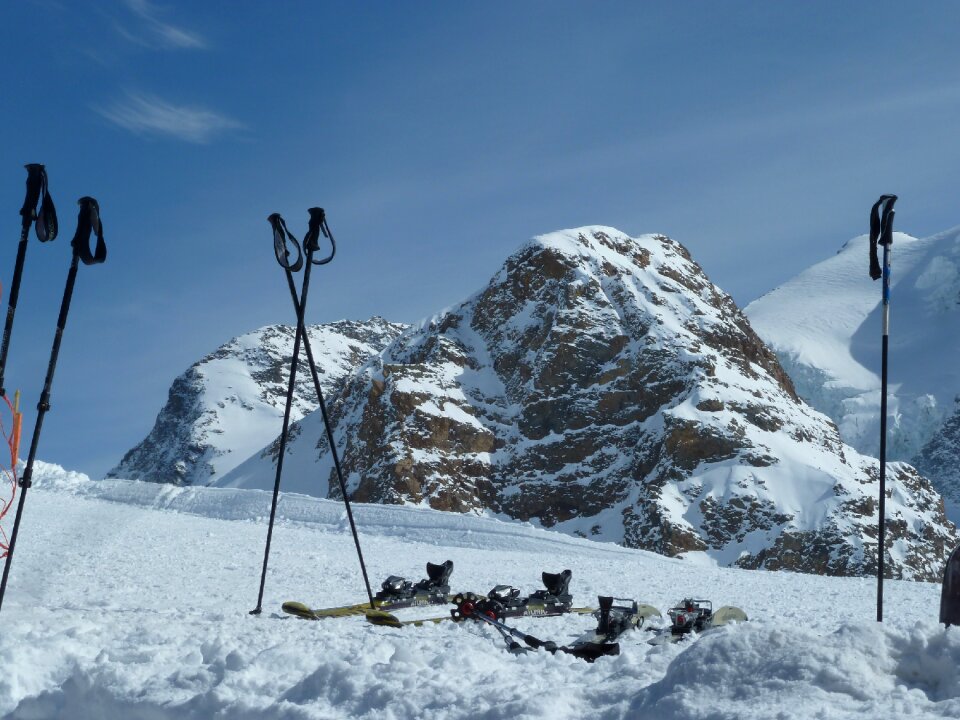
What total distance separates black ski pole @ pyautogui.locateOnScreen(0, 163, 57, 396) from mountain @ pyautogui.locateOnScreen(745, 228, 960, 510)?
128 m

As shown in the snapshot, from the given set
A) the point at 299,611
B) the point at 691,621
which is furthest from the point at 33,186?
the point at 691,621

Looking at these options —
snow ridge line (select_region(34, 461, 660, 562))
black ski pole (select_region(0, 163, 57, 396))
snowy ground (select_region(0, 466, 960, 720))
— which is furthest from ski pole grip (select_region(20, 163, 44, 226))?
snow ridge line (select_region(34, 461, 660, 562))

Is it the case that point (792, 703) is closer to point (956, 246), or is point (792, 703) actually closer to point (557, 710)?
point (557, 710)

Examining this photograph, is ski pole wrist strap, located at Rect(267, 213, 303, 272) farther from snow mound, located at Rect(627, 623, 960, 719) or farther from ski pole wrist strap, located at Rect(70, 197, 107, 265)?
snow mound, located at Rect(627, 623, 960, 719)

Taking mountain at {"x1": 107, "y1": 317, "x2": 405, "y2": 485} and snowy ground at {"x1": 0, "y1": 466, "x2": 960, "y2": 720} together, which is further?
mountain at {"x1": 107, "y1": 317, "x2": 405, "y2": 485}

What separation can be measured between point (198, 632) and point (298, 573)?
7901mm

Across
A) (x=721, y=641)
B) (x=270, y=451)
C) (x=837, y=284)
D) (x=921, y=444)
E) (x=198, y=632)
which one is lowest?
(x=198, y=632)

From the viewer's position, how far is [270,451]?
10831 centimetres

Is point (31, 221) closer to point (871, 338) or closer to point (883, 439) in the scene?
point (883, 439)

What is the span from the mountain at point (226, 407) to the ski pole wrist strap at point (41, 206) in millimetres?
128378

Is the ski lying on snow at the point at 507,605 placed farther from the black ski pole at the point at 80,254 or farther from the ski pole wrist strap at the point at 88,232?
the ski pole wrist strap at the point at 88,232

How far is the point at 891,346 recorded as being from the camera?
536 ft

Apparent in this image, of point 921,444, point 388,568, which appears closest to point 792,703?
point 388,568

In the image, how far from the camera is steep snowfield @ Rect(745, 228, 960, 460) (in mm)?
133875
